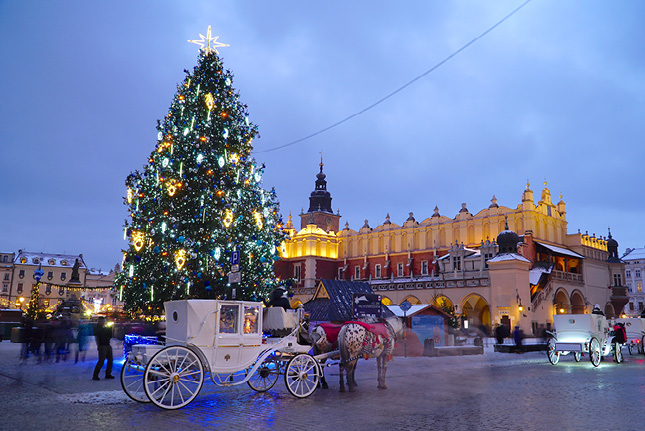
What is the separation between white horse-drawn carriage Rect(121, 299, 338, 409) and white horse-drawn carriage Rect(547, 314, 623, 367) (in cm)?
1216

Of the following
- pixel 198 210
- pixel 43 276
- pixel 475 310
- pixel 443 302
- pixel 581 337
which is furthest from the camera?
pixel 43 276

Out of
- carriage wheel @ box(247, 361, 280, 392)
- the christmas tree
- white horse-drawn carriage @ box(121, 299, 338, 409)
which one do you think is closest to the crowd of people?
the christmas tree

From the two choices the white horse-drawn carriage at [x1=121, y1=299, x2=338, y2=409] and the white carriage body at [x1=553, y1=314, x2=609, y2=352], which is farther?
the white carriage body at [x1=553, y1=314, x2=609, y2=352]

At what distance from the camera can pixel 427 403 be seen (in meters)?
9.40

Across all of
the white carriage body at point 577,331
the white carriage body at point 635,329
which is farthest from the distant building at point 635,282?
the white carriage body at point 577,331

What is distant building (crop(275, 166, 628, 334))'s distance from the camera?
37625 mm

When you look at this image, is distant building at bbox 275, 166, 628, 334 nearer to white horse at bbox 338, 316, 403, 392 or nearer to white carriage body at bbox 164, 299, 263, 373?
white horse at bbox 338, 316, 403, 392

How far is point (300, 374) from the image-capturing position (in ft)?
33.3

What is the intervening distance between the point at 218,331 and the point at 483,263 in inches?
1579

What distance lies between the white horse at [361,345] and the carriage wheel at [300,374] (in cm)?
78

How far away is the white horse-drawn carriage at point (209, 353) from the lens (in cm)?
870

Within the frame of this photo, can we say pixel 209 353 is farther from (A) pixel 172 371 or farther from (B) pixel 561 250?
(B) pixel 561 250

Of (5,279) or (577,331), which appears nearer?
(577,331)

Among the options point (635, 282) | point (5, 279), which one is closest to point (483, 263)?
point (635, 282)
